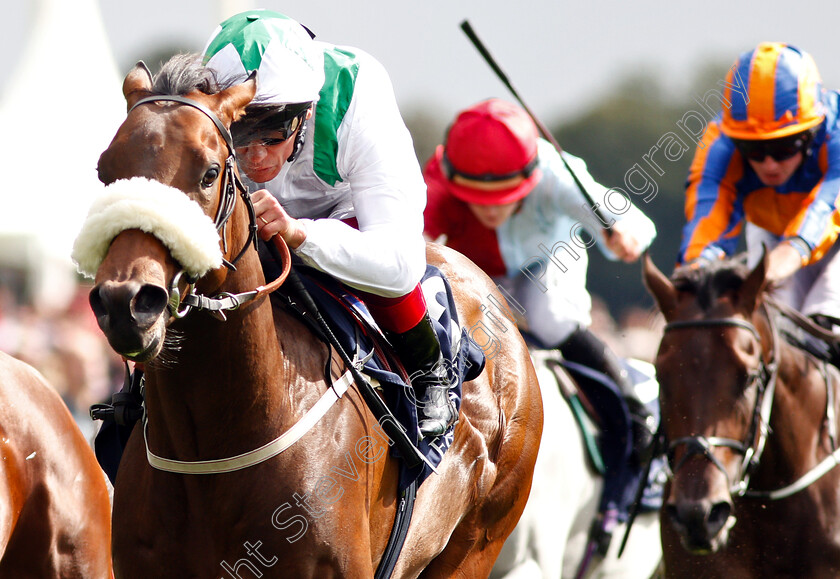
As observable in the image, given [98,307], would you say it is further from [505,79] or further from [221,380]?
[505,79]

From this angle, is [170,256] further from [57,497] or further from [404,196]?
[57,497]

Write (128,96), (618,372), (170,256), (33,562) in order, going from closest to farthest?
(170,256), (128,96), (33,562), (618,372)

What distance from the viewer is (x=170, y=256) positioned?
8.17 feet

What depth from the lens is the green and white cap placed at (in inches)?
122

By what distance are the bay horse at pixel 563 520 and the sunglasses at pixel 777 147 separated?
1565mm

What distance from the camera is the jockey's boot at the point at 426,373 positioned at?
3.51 meters

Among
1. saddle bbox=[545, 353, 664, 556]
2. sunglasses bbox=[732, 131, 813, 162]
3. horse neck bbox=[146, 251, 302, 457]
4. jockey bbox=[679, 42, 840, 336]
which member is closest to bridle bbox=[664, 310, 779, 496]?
jockey bbox=[679, 42, 840, 336]

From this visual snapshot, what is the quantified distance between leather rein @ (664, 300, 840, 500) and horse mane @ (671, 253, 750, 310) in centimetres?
14

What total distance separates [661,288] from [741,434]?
0.74 m

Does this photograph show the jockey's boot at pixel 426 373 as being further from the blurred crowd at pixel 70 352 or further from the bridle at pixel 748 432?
the blurred crowd at pixel 70 352

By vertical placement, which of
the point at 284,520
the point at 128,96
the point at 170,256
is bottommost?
the point at 284,520

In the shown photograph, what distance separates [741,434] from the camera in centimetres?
477

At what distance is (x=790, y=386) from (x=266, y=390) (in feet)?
9.53

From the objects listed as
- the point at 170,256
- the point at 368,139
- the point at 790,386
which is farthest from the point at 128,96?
the point at 790,386
